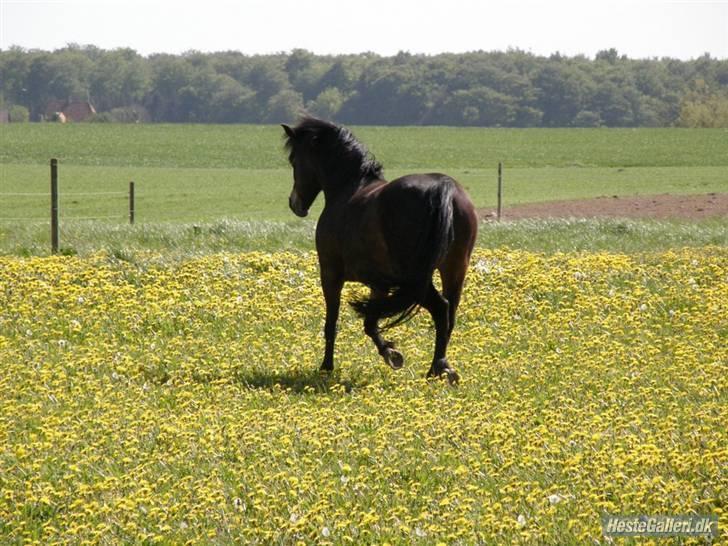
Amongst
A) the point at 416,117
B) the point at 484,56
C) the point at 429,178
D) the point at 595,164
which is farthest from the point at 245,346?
the point at 484,56

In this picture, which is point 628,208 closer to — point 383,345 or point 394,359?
point 383,345

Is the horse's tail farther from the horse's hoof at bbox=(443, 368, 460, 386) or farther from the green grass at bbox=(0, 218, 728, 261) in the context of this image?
the green grass at bbox=(0, 218, 728, 261)

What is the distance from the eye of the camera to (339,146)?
1198 centimetres

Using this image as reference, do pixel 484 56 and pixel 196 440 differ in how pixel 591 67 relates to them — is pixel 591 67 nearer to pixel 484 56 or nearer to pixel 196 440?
pixel 484 56

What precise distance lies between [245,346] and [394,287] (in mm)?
2180

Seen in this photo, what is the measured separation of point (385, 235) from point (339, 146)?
1710mm

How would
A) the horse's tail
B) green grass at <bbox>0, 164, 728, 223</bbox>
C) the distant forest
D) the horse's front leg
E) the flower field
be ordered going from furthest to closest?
the distant forest < green grass at <bbox>0, 164, 728, 223</bbox> < the horse's front leg < the horse's tail < the flower field

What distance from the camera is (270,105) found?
464 ft

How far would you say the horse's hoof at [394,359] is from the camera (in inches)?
432

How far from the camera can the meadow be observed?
279 inches

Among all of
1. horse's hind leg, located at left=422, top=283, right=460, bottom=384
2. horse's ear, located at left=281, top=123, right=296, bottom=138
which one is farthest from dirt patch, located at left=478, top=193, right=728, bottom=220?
horse's hind leg, located at left=422, top=283, right=460, bottom=384
